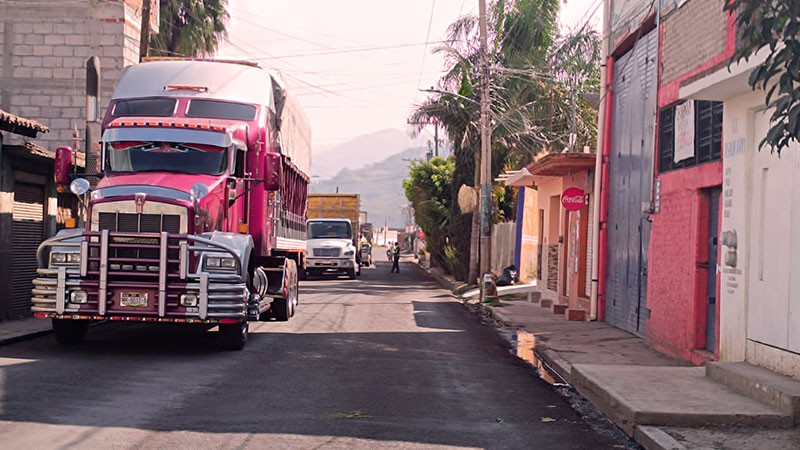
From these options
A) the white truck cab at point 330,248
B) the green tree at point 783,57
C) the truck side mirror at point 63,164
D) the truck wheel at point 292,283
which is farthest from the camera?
the white truck cab at point 330,248

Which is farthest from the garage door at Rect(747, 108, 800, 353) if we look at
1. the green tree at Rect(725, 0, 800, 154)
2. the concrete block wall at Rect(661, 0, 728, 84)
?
the green tree at Rect(725, 0, 800, 154)

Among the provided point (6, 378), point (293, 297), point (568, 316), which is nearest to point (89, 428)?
point (6, 378)

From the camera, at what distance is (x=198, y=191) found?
44.8 ft

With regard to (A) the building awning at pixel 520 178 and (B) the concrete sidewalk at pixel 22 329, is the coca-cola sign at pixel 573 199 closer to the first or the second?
(A) the building awning at pixel 520 178

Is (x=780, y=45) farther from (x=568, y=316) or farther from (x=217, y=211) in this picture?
(x=568, y=316)

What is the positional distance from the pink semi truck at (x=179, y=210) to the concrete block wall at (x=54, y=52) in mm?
10688

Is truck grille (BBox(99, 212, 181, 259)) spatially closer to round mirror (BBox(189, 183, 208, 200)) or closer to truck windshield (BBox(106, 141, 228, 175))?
round mirror (BBox(189, 183, 208, 200))

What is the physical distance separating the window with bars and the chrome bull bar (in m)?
7.06

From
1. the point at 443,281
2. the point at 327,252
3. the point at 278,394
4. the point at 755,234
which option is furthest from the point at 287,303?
the point at 443,281

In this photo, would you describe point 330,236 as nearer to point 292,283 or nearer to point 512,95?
point 512,95

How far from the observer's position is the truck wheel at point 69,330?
13.8 meters

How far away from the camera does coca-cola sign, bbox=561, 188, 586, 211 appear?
22.2 meters

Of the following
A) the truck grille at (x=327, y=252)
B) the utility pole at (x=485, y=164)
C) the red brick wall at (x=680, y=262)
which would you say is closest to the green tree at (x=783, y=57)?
the red brick wall at (x=680, y=262)

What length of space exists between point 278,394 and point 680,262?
25.1ft
